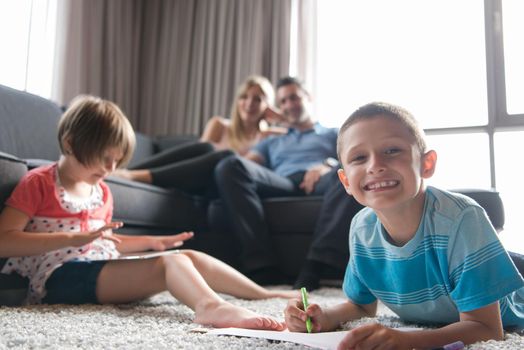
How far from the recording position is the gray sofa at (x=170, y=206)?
157 centimetres

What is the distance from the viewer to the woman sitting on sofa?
1847mm

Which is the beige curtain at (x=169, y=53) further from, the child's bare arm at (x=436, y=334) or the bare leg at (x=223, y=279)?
the child's bare arm at (x=436, y=334)

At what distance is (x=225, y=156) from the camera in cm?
191

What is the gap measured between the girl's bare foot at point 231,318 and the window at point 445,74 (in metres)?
1.92

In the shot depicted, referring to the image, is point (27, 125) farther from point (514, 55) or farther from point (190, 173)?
point (514, 55)

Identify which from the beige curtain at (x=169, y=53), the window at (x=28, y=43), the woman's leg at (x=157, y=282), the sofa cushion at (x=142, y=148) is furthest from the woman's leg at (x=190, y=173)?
the beige curtain at (x=169, y=53)

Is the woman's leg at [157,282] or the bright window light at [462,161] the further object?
the bright window light at [462,161]

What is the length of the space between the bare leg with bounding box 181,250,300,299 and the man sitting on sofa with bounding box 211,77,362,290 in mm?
319

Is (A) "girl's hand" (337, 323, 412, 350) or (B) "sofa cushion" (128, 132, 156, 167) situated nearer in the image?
(A) "girl's hand" (337, 323, 412, 350)

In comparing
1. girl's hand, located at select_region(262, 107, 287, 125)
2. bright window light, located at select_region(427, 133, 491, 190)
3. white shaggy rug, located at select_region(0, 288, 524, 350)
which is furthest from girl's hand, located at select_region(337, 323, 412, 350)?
bright window light, located at select_region(427, 133, 491, 190)

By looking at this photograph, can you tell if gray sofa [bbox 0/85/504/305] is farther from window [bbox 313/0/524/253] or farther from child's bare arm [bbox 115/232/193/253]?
window [bbox 313/0/524/253]

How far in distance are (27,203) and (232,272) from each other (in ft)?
1.66

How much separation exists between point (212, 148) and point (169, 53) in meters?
1.67

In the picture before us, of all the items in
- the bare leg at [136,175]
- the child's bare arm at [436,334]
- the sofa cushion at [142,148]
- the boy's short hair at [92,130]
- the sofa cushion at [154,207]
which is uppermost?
the sofa cushion at [142,148]
